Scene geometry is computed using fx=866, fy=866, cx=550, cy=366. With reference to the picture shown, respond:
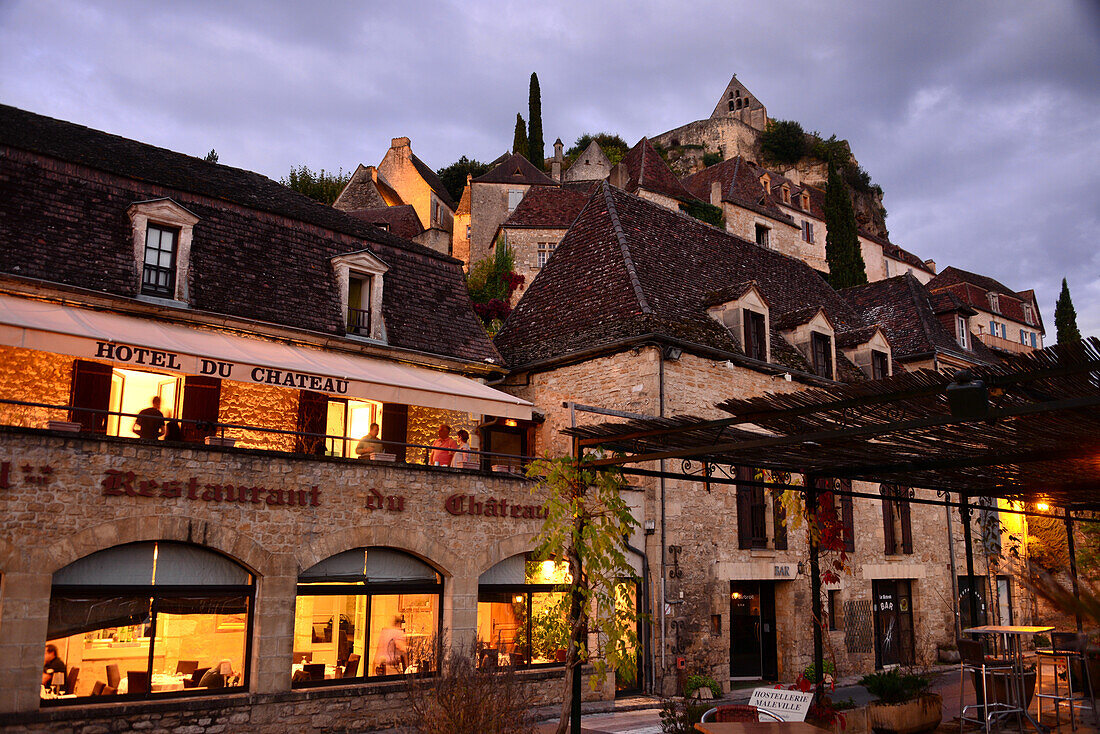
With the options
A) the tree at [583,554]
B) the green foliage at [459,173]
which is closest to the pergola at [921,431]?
the tree at [583,554]

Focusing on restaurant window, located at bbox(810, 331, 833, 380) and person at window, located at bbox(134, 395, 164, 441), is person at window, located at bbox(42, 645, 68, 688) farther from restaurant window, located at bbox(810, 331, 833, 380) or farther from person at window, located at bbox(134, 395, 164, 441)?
restaurant window, located at bbox(810, 331, 833, 380)

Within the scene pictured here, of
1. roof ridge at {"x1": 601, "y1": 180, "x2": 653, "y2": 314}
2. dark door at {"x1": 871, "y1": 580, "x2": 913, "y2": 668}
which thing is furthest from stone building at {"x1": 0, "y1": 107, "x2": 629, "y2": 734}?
dark door at {"x1": 871, "y1": 580, "x2": 913, "y2": 668}

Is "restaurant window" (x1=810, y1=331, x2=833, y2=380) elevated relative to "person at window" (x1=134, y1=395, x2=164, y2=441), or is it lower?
elevated

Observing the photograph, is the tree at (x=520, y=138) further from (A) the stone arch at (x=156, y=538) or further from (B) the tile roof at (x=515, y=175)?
(A) the stone arch at (x=156, y=538)

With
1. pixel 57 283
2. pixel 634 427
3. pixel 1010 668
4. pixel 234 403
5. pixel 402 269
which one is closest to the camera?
pixel 634 427

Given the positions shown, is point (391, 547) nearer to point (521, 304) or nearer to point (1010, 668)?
point (1010, 668)

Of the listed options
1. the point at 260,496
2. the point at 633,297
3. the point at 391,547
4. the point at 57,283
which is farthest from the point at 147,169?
the point at 633,297

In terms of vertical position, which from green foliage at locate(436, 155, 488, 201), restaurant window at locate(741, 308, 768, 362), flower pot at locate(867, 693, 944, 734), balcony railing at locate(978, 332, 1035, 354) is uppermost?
green foliage at locate(436, 155, 488, 201)

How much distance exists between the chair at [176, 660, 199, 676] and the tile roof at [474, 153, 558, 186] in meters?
38.3

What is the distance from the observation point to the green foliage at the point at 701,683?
1600cm

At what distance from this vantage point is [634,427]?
805 cm

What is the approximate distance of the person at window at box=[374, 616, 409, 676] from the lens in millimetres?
13000

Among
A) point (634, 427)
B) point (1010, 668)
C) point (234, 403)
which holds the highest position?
point (234, 403)

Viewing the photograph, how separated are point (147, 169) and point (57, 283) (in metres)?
3.87
